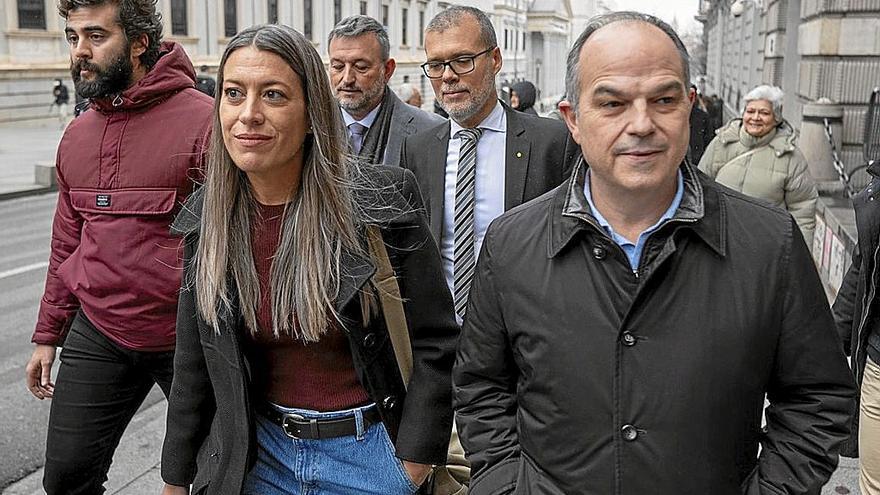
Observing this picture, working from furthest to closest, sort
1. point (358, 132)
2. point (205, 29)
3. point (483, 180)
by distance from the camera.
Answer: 1. point (205, 29)
2. point (358, 132)
3. point (483, 180)

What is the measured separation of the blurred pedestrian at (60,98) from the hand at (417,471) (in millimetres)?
29547

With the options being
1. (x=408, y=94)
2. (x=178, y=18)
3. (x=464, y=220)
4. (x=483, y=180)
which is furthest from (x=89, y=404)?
(x=178, y=18)

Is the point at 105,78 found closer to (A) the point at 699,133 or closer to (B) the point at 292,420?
(B) the point at 292,420

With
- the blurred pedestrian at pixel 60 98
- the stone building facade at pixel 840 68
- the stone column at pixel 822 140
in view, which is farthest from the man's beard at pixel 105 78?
the blurred pedestrian at pixel 60 98

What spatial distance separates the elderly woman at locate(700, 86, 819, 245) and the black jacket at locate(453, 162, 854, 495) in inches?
181

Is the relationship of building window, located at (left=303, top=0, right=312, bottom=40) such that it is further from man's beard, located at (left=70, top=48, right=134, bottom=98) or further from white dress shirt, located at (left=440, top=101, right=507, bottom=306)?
man's beard, located at (left=70, top=48, right=134, bottom=98)

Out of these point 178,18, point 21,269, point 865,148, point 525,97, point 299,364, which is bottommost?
point 21,269

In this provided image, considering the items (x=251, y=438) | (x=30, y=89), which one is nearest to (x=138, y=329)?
(x=251, y=438)

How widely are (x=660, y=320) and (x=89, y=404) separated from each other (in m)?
2.19

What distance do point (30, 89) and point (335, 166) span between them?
30.1 metres

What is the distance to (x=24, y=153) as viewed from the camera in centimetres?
2284

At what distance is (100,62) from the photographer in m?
3.48

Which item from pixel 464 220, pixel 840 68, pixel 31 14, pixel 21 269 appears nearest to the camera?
pixel 464 220

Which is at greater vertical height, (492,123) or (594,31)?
(594,31)
